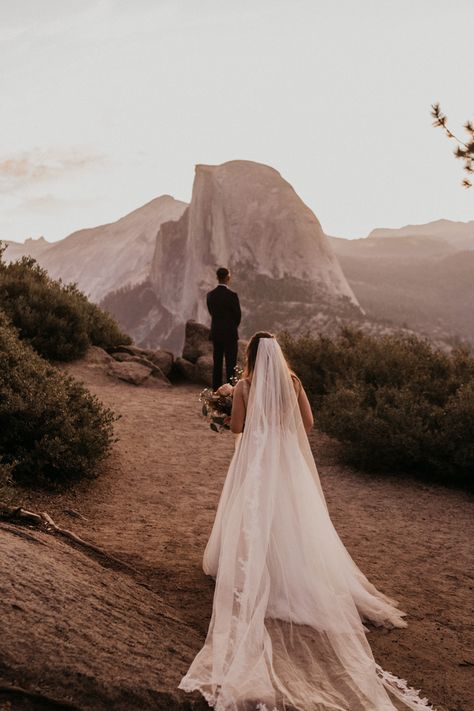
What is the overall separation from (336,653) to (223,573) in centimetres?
86

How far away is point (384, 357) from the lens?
486 inches

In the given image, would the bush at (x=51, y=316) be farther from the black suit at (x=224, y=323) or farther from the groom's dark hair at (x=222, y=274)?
the groom's dark hair at (x=222, y=274)

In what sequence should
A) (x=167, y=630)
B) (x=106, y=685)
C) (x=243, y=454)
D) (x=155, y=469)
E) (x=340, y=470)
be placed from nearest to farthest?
(x=106, y=685)
(x=167, y=630)
(x=243, y=454)
(x=155, y=469)
(x=340, y=470)

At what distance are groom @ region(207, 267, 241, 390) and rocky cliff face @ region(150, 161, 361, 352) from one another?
67.9 m

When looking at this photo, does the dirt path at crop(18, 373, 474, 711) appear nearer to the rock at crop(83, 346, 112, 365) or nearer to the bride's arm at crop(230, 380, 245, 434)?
the bride's arm at crop(230, 380, 245, 434)

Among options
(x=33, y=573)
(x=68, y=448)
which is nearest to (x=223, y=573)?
(x=33, y=573)

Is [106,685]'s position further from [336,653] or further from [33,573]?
[336,653]

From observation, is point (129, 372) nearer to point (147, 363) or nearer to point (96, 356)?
point (147, 363)

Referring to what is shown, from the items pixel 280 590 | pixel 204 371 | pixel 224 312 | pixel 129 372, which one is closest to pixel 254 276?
pixel 204 371

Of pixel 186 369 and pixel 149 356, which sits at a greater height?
pixel 149 356

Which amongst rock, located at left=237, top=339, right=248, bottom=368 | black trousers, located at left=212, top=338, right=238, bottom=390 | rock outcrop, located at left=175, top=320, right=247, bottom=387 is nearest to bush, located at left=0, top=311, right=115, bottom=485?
black trousers, located at left=212, top=338, right=238, bottom=390

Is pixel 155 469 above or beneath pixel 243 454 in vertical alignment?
beneath

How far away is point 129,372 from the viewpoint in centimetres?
1434

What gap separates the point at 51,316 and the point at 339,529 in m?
9.65
